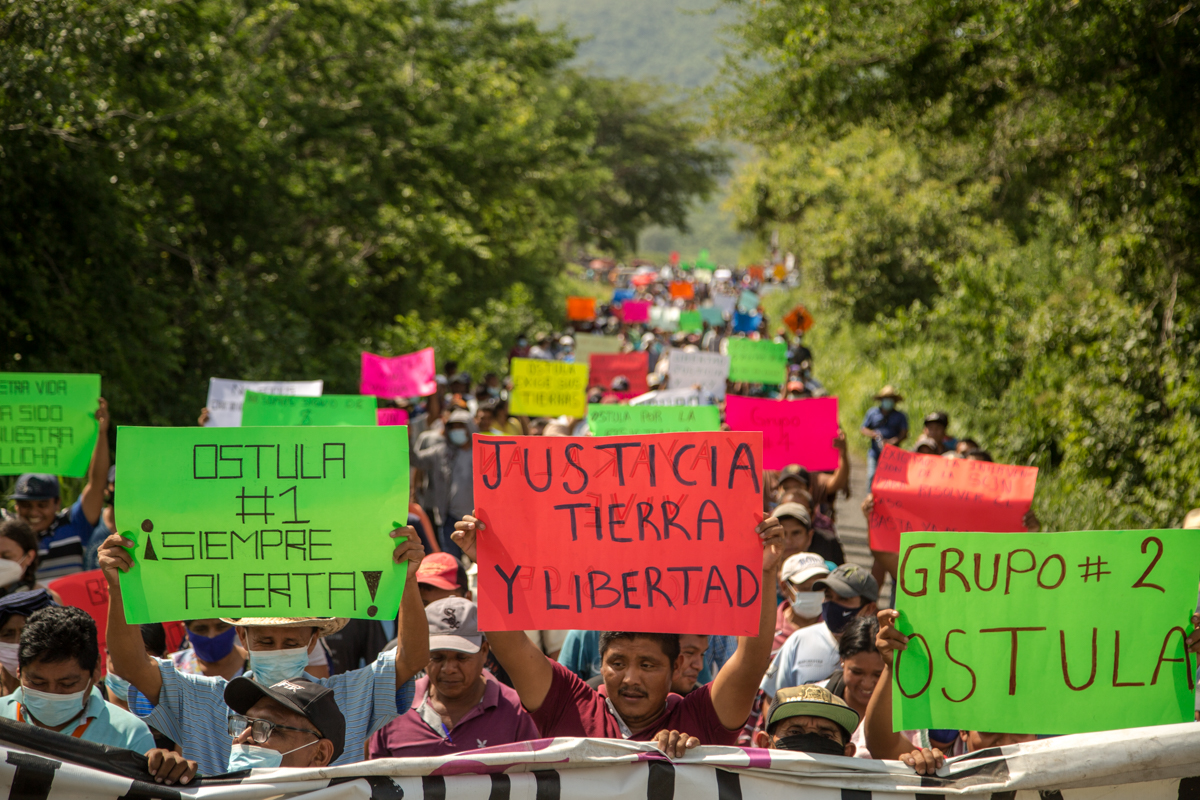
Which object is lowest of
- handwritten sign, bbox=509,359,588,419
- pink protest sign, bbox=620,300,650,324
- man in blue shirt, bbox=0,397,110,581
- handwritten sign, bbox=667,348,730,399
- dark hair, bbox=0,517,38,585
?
dark hair, bbox=0,517,38,585

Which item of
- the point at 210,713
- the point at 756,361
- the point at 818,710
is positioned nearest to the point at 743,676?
the point at 818,710

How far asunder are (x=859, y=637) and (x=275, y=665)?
2.15 m

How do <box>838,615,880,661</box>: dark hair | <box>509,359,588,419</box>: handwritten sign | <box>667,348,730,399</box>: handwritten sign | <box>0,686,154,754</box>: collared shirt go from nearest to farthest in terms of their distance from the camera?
<box>0,686,154,754</box>: collared shirt, <box>838,615,880,661</box>: dark hair, <box>509,359,588,419</box>: handwritten sign, <box>667,348,730,399</box>: handwritten sign

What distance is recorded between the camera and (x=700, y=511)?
369 centimetres

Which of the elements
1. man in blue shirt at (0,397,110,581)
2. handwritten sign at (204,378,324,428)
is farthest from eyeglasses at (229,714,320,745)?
handwritten sign at (204,378,324,428)

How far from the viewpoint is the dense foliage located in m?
9.17

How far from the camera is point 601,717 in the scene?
3.57 metres

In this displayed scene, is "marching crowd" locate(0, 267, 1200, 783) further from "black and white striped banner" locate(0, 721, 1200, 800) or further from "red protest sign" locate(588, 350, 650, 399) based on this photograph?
"red protest sign" locate(588, 350, 650, 399)

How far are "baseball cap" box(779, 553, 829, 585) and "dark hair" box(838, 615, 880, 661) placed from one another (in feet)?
3.19

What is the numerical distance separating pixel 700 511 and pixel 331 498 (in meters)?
1.21

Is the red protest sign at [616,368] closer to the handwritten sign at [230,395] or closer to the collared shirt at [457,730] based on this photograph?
the handwritten sign at [230,395]

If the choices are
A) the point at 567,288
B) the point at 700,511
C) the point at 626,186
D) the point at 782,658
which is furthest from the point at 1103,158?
the point at 626,186

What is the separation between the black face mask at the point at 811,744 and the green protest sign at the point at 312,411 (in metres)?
4.60

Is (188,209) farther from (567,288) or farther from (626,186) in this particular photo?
(626,186)
